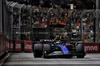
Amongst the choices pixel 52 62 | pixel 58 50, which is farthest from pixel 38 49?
pixel 52 62

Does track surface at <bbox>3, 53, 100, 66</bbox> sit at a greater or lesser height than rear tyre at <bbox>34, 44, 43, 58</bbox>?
lesser

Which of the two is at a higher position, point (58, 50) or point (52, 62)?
point (58, 50)

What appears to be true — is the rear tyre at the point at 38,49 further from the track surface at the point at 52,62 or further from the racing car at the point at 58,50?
the track surface at the point at 52,62

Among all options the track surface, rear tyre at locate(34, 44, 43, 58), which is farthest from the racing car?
the track surface

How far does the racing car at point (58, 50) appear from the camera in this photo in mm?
11508

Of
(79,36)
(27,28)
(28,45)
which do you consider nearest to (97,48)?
(79,36)

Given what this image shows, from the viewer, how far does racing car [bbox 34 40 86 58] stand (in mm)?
11508

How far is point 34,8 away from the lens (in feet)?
70.8

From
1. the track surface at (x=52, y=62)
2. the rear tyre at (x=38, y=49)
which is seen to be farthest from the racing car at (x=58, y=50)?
the track surface at (x=52, y=62)

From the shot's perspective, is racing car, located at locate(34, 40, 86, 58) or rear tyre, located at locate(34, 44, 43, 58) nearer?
racing car, located at locate(34, 40, 86, 58)

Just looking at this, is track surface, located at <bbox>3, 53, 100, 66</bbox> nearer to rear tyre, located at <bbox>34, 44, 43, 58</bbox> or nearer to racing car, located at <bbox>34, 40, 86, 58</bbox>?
racing car, located at <bbox>34, 40, 86, 58</bbox>

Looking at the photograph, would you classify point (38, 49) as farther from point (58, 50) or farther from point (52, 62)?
point (52, 62)

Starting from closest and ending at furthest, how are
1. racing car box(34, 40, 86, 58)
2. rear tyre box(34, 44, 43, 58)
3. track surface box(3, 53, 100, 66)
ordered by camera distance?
1. track surface box(3, 53, 100, 66)
2. racing car box(34, 40, 86, 58)
3. rear tyre box(34, 44, 43, 58)

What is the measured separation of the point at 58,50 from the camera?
39.3ft
